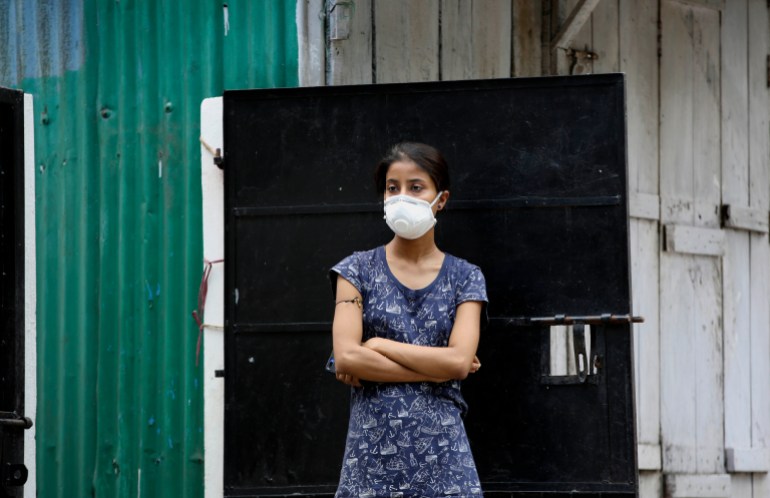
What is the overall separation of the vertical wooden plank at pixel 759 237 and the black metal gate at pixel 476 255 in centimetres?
238

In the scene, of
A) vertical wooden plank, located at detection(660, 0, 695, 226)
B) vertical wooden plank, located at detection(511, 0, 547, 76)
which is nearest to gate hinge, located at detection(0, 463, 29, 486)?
vertical wooden plank, located at detection(511, 0, 547, 76)

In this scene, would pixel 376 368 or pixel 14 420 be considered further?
pixel 14 420

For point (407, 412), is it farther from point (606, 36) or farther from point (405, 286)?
point (606, 36)

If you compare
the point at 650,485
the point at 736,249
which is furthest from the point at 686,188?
the point at 650,485

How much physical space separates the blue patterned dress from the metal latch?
1.00 meters

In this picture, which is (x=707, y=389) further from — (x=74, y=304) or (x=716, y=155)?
(x=74, y=304)

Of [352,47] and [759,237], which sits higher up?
[352,47]

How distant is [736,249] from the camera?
688cm

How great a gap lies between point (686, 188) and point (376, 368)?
3163 mm

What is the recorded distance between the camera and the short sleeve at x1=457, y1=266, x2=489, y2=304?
415 cm

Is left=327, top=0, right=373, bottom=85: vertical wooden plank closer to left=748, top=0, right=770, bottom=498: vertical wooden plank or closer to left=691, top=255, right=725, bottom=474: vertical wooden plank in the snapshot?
left=691, top=255, right=725, bottom=474: vertical wooden plank

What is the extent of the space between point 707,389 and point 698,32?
1817mm

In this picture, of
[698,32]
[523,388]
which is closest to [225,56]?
[523,388]

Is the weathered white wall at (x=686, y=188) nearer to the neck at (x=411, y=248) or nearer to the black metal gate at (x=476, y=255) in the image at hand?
the black metal gate at (x=476, y=255)
